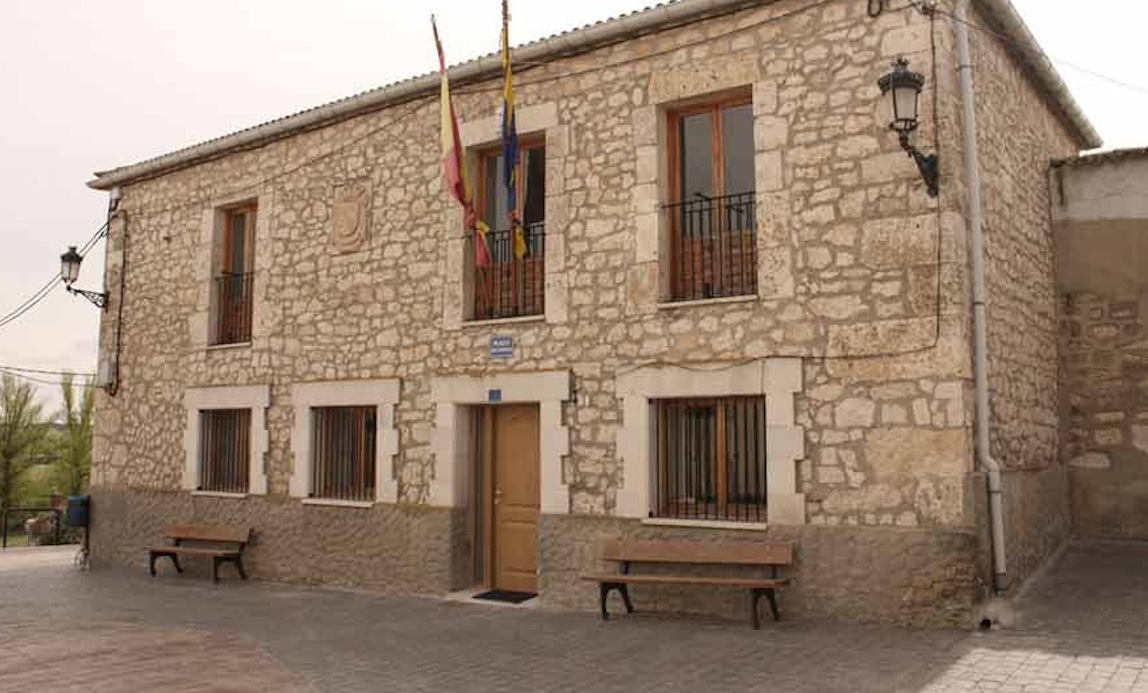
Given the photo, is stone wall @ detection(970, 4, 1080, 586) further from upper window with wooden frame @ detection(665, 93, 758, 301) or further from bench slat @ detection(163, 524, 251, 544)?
bench slat @ detection(163, 524, 251, 544)

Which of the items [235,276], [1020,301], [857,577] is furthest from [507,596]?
[235,276]

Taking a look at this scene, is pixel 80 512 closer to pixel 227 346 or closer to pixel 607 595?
pixel 227 346

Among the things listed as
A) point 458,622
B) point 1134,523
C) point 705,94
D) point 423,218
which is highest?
point 705,94

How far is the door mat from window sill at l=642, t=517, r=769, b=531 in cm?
145

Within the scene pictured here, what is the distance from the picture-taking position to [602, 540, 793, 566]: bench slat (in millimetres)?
6652

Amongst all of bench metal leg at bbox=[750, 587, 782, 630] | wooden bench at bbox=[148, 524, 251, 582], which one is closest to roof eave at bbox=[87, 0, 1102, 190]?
wooden bench at bbox=[148, 524, 251, 582]

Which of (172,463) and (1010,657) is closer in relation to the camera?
(1010,657)

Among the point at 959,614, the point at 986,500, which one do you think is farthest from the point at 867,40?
the point at 959,614

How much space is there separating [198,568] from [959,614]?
7.98 m

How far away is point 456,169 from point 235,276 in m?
4.07

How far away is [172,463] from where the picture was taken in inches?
433

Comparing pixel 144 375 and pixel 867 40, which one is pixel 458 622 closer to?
pixel 867 40

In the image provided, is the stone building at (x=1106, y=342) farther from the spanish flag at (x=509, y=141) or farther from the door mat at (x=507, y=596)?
the spanish flag at (x=509, y=141)

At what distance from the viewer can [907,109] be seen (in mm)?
6242
